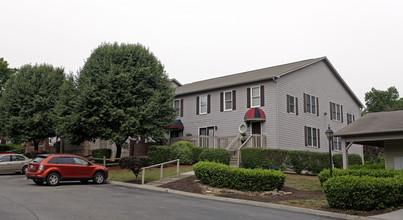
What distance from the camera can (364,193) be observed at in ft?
37.3

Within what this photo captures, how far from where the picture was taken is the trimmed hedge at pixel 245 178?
50.9 ft

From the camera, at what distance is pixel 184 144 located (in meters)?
25.9

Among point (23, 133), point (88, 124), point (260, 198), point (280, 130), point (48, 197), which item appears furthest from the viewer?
point (23, 133)

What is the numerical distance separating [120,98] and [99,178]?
284 inches

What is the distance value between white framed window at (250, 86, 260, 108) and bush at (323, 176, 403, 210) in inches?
633

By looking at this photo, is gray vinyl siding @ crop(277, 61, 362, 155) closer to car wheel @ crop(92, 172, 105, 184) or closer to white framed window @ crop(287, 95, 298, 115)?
white framed window @ crop(287, 95, 298, 115)

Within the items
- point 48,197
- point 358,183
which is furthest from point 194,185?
point 358,183

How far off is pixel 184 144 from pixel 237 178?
10.4 meters

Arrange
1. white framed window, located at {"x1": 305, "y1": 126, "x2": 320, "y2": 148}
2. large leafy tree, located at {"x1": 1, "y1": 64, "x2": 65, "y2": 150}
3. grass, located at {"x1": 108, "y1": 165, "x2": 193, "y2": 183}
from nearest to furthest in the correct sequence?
grass, located at {"x1": 108, "y1": 165, "x2": 193, "y2": 183}, white framed window, located at {"x1": 305, "y1": 126, "x2": 320, "y2": 148}, large leafy tree, located at {"x1": 1, "y1": 64, "x2": 65, "y2": 150}

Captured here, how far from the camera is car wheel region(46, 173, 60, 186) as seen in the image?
56.6 ft

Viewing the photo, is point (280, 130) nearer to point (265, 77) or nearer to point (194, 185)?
point (265, 77)

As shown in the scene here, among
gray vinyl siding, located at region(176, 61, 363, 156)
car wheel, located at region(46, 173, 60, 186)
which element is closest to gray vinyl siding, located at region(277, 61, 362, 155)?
gray vinyl siding, located at region(176, 61, 363, 156)

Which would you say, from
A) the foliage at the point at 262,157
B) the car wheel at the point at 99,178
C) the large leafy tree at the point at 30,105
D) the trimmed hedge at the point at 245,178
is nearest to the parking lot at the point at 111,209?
the trimmed hedge at the point at 245,178

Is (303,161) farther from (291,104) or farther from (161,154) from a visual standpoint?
(161,154)
